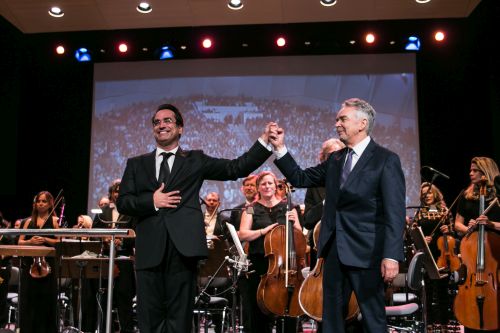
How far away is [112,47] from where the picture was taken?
11172mm

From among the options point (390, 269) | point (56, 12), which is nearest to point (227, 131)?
point (56, 12)

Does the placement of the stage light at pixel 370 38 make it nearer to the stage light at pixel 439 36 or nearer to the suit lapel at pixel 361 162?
the stage light at pixel 439 36

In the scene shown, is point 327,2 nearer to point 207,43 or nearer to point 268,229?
point 207,43

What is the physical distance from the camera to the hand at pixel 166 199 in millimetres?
3457

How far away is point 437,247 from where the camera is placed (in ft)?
22.3

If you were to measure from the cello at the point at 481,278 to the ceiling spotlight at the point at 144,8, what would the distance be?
22.0 ft

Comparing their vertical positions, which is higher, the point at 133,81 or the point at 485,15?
the point at 485,15

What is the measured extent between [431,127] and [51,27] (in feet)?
22.6

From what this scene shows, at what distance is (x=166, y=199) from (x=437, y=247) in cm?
424

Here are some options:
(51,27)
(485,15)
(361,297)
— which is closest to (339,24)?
(485,15)

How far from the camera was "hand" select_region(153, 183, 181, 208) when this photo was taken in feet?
11.3

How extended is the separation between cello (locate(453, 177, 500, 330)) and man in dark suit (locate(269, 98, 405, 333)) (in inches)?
103

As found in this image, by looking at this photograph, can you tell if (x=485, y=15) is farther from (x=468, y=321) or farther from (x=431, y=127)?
(x=468, y=321)

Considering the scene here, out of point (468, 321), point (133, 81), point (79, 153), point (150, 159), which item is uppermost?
point (133, 81)
